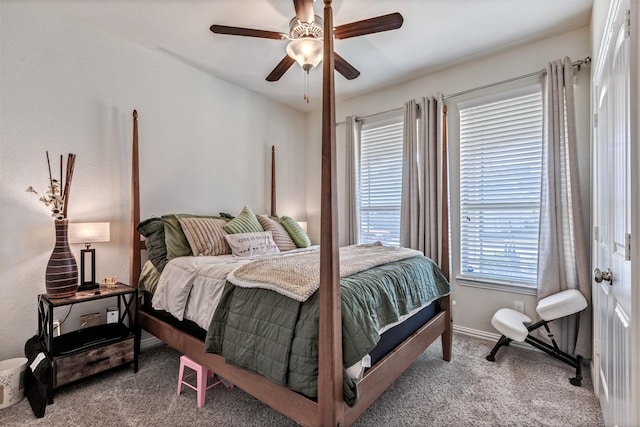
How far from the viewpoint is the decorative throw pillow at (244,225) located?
272 centimetres

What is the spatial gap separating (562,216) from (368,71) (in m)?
2.25

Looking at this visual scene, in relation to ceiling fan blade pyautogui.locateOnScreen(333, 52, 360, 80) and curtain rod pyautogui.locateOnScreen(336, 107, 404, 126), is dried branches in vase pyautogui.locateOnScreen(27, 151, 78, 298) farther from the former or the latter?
curtain rod pyautogui.locateOnScreen(336, 107, 404, 126)

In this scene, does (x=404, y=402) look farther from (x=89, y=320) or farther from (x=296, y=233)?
(x=89, y=320)

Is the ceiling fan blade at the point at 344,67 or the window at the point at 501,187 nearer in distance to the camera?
the ceiling fan blade at the point at 344,67

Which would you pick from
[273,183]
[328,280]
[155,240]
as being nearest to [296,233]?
[273,183]

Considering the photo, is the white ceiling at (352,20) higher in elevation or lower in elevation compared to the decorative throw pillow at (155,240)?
higher

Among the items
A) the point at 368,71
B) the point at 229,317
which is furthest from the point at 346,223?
the point at 229,317

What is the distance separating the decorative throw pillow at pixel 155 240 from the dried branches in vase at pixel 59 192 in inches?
19.9

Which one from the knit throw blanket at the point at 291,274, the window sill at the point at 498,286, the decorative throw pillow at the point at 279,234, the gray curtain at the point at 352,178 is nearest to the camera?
the knit throw blanket at the point at 291,274

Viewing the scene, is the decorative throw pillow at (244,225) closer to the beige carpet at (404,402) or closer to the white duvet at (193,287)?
the white duvet at (193,287)

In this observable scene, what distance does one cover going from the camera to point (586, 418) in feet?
5.61

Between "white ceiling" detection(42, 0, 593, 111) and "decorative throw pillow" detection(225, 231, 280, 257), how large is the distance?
171 centimetres

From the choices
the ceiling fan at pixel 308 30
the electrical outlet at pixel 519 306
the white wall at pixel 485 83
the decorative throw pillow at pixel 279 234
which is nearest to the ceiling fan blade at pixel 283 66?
the ceiling fan at pixel 308 30

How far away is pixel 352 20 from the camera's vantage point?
2.35 metres
